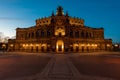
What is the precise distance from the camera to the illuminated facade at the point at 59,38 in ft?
269

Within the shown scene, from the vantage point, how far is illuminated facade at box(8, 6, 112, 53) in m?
81.9

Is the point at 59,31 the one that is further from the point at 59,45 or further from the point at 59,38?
the point at 59,45

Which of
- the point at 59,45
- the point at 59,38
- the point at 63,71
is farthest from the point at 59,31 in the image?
the point at 63,71

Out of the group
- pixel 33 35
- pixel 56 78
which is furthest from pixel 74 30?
pixel 56 78

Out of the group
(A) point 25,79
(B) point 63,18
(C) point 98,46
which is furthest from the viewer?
(C) point 98,46

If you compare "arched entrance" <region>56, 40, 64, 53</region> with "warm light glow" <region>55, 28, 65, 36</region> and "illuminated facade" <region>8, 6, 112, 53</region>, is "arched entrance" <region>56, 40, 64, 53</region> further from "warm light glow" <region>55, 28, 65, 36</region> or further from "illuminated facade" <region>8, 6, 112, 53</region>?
"warm light glow" <region>55, 28, 65, 36</region>

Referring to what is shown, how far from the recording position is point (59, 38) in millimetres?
81000

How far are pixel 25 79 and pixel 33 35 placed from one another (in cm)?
8365

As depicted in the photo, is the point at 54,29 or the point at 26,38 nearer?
the point at 54,29

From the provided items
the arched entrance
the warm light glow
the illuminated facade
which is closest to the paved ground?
the arched entrance

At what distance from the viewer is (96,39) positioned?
95125 mm

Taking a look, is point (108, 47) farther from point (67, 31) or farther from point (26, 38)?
point (26, 38)

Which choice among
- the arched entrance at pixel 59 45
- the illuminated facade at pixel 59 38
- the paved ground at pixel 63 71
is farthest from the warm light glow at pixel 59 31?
the paved ground at pixel 63 71

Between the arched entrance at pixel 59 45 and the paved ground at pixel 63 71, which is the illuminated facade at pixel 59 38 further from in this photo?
the paved ground at pixel 63 71
